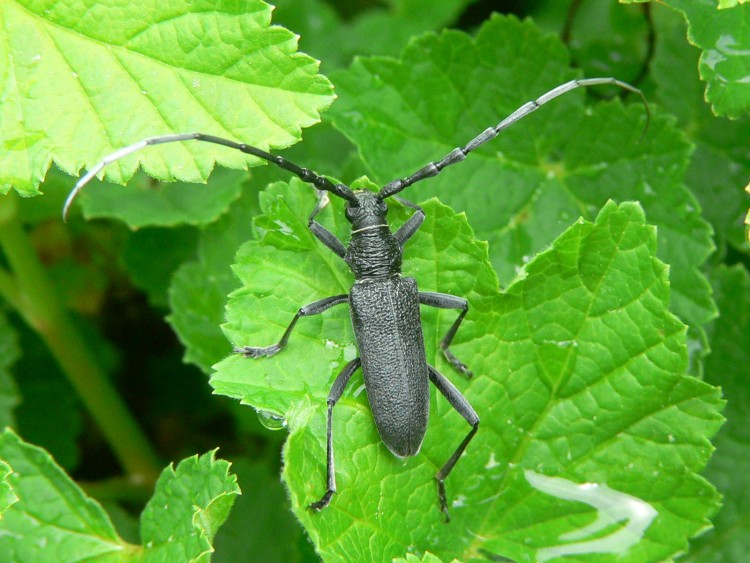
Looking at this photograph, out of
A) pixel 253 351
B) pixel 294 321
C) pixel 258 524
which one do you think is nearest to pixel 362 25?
pixel 294 321

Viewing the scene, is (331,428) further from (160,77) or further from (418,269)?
(160,77)

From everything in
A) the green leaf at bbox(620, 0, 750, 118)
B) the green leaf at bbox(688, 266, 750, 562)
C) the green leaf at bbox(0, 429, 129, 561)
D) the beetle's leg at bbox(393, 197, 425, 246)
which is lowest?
the green leaf at bbox(688, 266, 750, 562)

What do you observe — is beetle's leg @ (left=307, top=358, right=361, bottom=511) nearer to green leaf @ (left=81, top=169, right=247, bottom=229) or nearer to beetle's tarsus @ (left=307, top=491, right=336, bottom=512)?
beetle's tarsus @ (left=307, top=491, right=336, bottom=512)

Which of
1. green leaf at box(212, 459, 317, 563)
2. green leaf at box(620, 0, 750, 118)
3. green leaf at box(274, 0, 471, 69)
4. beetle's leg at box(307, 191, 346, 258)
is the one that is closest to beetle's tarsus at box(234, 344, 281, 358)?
beetle's leg at box(307, 191, 346, 258)

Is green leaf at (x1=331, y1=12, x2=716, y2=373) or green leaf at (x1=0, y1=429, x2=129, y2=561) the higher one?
green leaf at (x1=331, y1=12, x2=716, y2=373)

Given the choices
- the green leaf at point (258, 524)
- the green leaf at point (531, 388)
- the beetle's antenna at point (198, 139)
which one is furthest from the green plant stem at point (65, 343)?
the green leaf at point (531, 388)

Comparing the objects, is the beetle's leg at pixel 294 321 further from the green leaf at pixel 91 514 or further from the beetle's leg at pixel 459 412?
the beetle's leg at pixel 459 412
